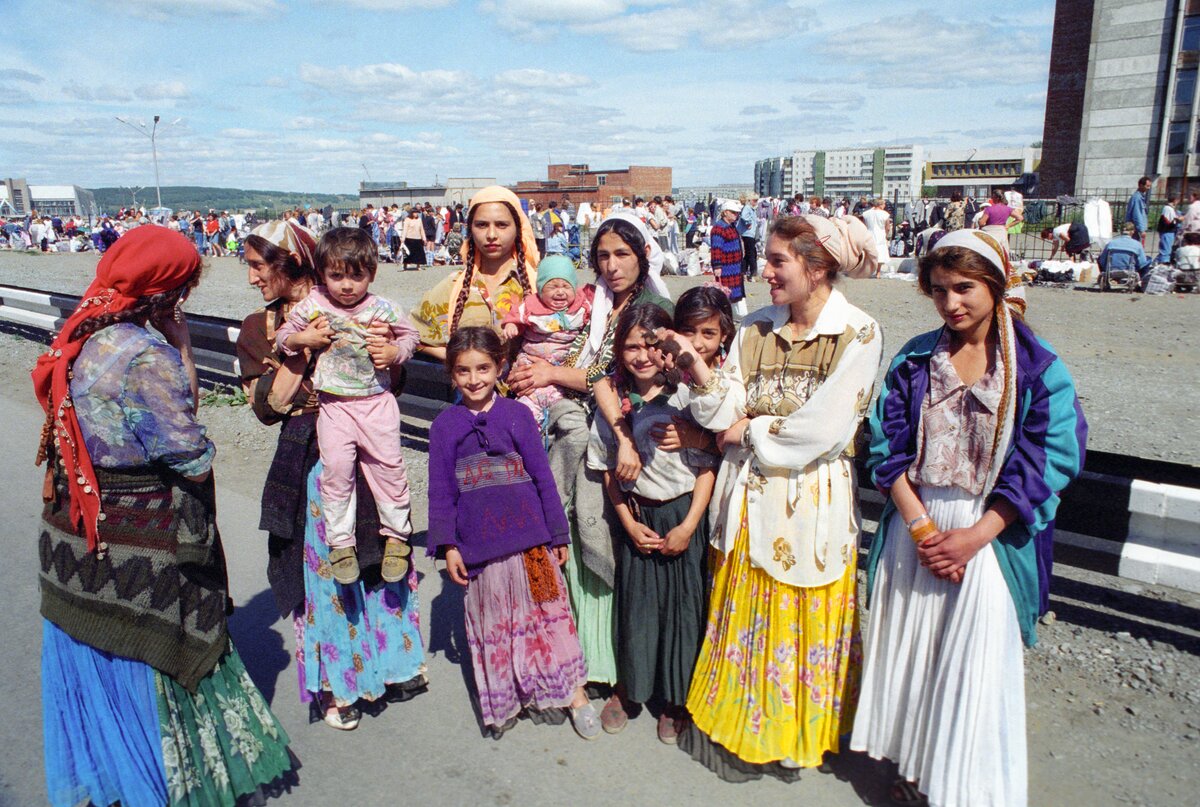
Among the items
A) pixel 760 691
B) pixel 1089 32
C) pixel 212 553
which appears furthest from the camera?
pixel 1089 32

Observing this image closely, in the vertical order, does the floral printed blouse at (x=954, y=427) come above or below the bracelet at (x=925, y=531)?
above

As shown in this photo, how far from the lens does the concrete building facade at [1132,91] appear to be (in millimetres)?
32438

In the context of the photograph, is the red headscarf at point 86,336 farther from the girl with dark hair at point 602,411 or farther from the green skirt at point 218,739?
the girl with dark hair at point 602,411

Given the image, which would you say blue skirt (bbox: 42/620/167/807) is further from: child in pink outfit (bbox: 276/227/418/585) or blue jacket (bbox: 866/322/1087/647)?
blue jacket (bbox: 866/322/1087/647)

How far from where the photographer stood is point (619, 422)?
3166 mm

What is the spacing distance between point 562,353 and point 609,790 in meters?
1.71

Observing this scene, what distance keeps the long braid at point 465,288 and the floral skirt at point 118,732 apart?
5.89ft

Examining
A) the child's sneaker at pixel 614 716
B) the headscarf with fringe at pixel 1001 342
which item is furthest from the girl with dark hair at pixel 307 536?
the headscarf with fringe at pixel 1001 342

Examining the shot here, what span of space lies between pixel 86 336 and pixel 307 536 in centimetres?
114

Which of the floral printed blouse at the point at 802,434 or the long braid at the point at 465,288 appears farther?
the long braid at the point at 465,288

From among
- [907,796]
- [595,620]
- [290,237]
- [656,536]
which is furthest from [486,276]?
[907,796]

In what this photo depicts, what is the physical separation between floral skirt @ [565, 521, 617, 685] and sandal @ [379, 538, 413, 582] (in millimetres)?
672

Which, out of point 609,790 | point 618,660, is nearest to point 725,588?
point 618,660

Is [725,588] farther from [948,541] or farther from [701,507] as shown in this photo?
[948,541]
